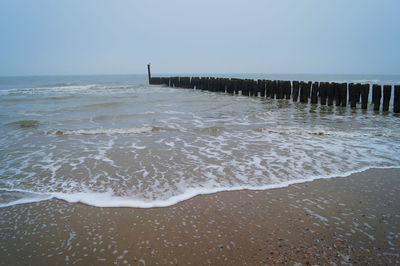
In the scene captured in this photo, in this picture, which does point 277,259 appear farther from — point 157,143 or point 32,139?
point 32,139

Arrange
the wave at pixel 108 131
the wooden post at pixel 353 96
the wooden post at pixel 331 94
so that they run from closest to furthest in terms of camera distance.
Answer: the wave at pixel 108 131 → the wooden post at pixel 353 96 → the wooden post at pixel 331 94

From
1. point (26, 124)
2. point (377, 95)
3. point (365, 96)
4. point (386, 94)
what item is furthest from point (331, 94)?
point (26, 124)

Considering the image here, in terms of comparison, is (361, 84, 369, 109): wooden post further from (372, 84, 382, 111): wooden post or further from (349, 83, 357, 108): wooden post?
(349, 83, 357, 108): wooden post

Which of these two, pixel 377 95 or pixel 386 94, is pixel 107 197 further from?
pixel 377 95

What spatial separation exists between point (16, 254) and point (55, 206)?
1.02 meters

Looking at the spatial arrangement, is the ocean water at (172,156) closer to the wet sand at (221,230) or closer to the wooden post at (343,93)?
the wet sand at (221,230)

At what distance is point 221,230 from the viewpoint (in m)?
2.89

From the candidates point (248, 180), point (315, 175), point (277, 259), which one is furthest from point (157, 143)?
point (277, 259)

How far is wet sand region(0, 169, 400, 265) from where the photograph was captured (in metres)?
2.47

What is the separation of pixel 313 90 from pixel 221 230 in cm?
1476

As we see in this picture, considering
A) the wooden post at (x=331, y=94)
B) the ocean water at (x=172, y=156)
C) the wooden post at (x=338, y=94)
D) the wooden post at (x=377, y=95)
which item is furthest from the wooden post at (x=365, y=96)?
the ocean water at (x=172, y=156)

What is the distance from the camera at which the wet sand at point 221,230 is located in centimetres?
247

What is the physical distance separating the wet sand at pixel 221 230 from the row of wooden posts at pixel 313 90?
36.4 ft

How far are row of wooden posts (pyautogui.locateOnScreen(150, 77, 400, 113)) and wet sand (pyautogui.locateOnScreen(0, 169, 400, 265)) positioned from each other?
11089mm
